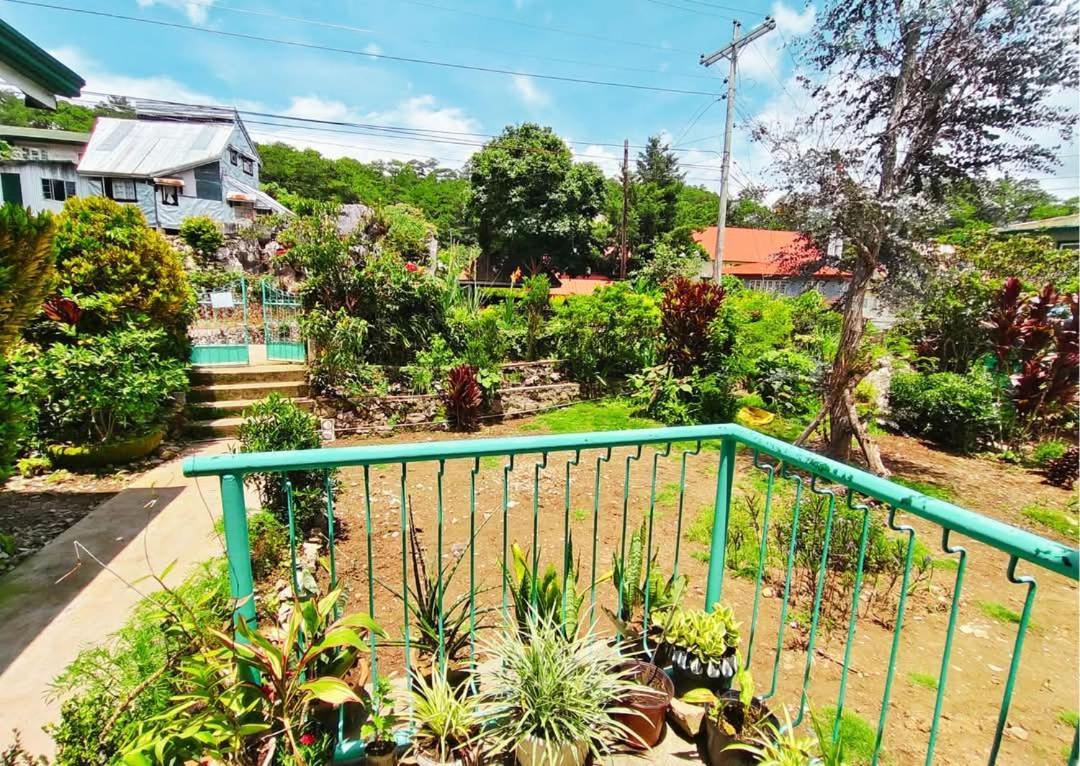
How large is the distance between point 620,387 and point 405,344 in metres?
3.85

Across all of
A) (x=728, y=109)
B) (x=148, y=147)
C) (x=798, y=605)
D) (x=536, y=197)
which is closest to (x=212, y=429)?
(x=798, y=605)

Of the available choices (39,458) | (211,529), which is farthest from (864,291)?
(39,458)

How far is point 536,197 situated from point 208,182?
587 inches

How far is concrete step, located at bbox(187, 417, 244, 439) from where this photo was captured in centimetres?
631

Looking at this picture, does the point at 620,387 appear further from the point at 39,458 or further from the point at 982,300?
the point at 39,458

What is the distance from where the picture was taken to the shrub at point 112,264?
17.0 ft

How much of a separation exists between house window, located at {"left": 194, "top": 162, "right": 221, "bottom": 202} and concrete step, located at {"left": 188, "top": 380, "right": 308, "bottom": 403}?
21198mm

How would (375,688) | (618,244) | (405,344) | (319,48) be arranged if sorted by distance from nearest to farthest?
(375,688)
(405,344)
(319,48)
(618,244)

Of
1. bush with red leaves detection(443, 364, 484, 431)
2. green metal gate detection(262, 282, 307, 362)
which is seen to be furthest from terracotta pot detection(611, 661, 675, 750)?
green metal gate detection(262, 282, 307, 362)

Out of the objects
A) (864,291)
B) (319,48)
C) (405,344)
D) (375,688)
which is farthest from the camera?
(319,48)

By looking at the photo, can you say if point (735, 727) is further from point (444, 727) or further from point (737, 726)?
point (444, 727)

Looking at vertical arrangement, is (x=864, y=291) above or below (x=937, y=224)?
below

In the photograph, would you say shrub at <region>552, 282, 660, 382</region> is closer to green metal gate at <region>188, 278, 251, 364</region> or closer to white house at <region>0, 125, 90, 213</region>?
green metal gate at <region>188, 278, 251, 364</region>

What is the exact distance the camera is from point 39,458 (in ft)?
16.1
